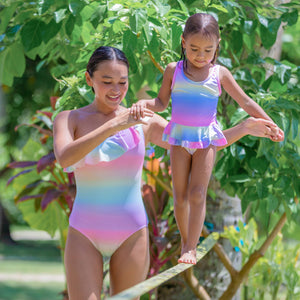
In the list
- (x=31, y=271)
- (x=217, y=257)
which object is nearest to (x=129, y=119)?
(x=217, y=257)

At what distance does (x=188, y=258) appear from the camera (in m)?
2.98

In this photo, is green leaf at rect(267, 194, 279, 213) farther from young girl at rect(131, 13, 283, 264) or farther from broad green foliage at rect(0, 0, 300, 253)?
young girl at rect(131, 13, 283, 264)

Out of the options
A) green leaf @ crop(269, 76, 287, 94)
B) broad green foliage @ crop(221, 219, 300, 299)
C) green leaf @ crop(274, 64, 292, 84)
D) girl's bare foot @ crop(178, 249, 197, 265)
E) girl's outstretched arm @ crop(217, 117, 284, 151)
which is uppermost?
girl's outstretched arm @ crop(217, 117, 284, 151)

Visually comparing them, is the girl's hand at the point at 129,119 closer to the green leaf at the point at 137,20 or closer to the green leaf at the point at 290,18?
the green leaf at the point at 137,20

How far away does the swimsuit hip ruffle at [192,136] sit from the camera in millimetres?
2936

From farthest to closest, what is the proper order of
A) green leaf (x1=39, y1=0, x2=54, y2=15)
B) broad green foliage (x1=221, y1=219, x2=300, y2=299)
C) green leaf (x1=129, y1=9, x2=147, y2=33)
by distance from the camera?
broad green foliage (x1=221, y1=219, x2=300, y2=299), green leaf (x1=39, y1=0, x2=54, y2=15), green leaf (x1=129, y1=9, x2=147, y2=33)

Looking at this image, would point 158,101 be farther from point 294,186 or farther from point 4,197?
point 4,197

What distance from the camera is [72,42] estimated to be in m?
4.66

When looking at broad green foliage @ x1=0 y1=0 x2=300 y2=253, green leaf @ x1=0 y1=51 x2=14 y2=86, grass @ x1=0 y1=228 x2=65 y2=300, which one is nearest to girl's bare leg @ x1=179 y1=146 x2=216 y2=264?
broad green foliage @ x1=0 y1=0 x2=300 y2=253

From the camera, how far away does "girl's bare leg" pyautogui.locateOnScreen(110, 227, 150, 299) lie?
8.90 feet

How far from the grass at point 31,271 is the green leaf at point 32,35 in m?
6.42

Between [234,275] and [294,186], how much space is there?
118 centimetres

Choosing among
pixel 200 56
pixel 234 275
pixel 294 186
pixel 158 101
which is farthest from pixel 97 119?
pixel 234 275

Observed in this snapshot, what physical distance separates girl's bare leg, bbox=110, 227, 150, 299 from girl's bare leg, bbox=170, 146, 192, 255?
387 mm
